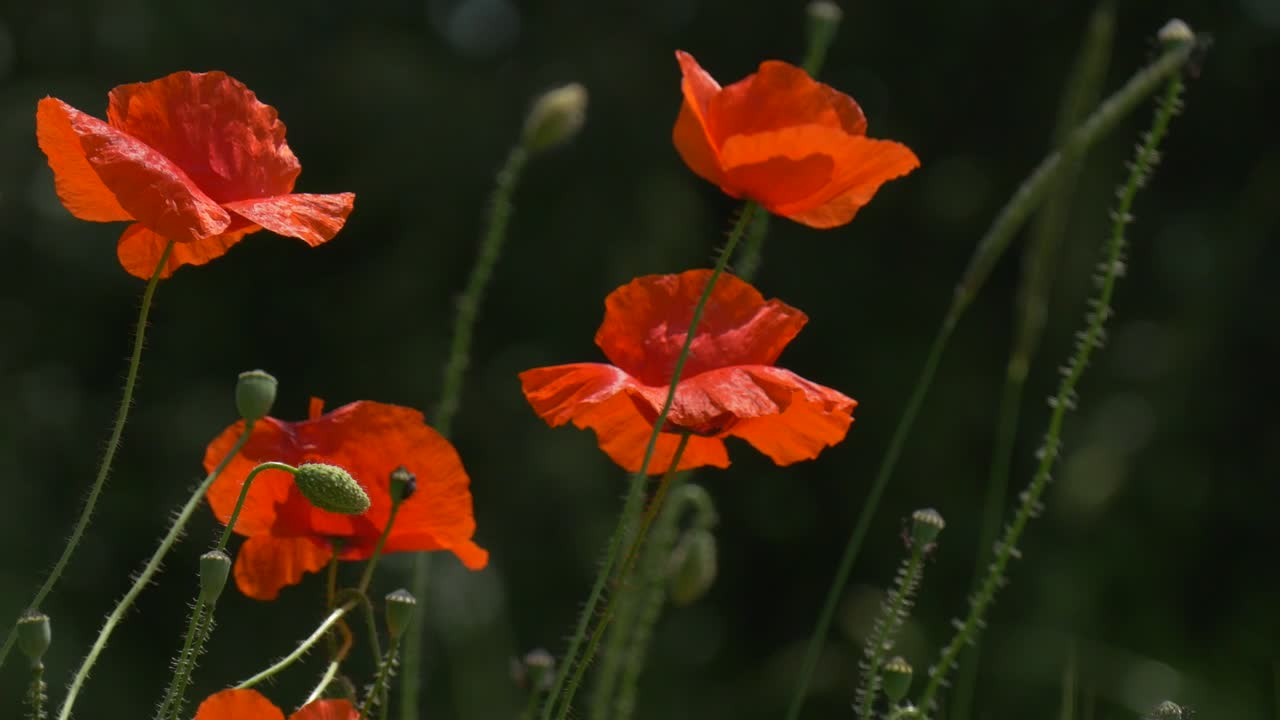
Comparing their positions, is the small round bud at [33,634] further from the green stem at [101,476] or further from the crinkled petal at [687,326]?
the crinkled petal at [687,326]

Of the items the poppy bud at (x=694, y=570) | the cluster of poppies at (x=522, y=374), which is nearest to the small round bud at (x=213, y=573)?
the cluster of poppies at (x=522, y=374)

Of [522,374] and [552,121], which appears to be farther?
[552,121]

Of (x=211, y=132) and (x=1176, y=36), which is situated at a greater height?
(x=1176, y=36)

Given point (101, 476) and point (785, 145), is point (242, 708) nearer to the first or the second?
point (101, 476)

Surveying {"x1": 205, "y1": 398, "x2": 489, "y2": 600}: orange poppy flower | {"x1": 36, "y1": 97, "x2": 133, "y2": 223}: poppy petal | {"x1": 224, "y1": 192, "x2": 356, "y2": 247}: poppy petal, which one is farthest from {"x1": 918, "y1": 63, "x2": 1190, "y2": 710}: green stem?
{"x1": 36, "y1": 97, "x2": 133, "y2": 223}: poppy petal

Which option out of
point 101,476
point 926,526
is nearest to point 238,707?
point 101,476


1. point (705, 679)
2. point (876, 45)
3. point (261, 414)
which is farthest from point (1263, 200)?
point (261, 414)
